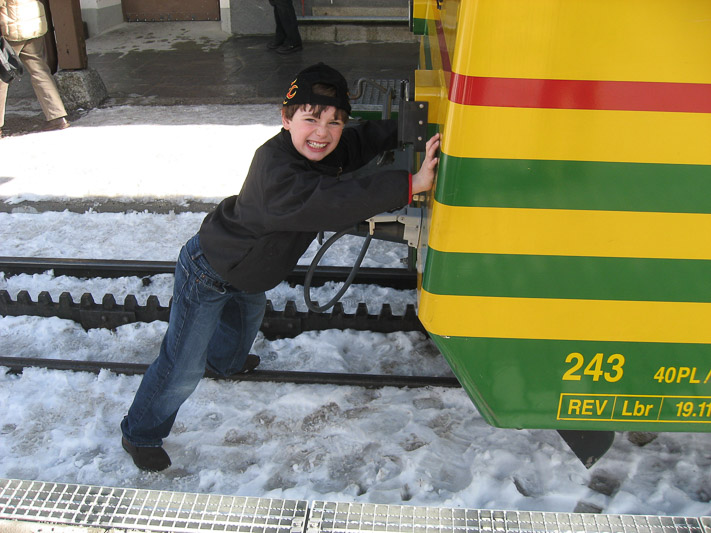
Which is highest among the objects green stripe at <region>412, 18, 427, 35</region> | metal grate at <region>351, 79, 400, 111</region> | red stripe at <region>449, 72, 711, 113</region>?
red stripe at <region>449, 72, 711, 113</region>

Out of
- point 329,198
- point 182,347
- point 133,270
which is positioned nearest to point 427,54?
point 329,198

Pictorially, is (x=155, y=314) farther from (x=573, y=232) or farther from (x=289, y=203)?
(x=573, y=232)

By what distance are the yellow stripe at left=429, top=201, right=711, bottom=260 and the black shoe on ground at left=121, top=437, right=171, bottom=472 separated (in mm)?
1604

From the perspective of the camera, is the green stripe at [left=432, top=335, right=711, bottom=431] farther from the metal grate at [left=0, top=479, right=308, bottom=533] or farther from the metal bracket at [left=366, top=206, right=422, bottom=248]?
the metal grate at [left=0, top=479, right=308, bottom=533]

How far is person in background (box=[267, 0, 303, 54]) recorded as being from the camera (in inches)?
363

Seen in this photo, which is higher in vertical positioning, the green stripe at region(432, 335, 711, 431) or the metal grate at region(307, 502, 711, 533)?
the green stripe at region(432, 335, 711, 431)

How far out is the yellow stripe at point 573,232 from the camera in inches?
66.7

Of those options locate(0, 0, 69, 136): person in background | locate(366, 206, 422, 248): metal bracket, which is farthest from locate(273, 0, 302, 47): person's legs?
locate(366, 206, 422, 248): metal bracket

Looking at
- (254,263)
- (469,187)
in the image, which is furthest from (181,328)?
(469,187)

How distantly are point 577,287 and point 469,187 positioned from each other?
420 mm

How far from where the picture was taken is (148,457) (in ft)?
8.71

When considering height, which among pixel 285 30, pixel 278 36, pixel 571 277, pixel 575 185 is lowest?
pixel 278 36

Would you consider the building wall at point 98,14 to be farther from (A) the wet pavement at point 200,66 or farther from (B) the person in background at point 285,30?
(B) the person in background at point 285,30

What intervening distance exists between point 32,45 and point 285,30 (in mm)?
3866
